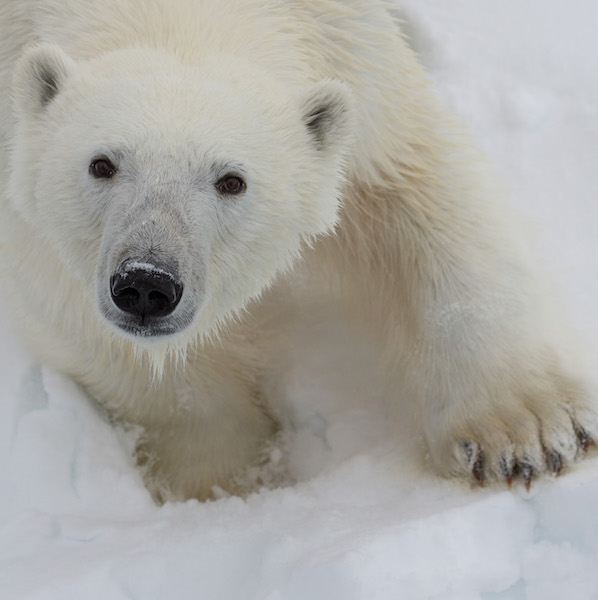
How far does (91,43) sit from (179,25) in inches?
7.9

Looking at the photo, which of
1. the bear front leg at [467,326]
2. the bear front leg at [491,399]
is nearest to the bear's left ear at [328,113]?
the bear front leg at [467,326]

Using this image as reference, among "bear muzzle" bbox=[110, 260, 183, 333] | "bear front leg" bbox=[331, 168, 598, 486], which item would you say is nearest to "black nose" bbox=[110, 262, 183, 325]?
"bear muzzle" bbox=[110, 260, 183, 333]

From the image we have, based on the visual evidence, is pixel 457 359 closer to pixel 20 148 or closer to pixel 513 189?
pixel 513 189

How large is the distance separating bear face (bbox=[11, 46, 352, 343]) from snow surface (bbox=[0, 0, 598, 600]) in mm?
505

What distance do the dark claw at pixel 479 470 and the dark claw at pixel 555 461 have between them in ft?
0.53

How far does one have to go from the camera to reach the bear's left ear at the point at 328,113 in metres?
2.12

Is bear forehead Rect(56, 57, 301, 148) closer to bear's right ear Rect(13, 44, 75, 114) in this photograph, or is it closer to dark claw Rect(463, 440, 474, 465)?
bear's right ear Rect(13, 44, 75, 114)

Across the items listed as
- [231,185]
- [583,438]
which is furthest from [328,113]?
[583,438]

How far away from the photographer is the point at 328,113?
2.14 m

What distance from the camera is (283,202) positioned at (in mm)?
2105

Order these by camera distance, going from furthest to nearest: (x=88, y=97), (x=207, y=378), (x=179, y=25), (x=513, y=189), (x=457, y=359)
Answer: (x=513, y=189) < (x=207, y=378) < (x=457, y=359) < (x=179, y=25) < (x=88, y=97)

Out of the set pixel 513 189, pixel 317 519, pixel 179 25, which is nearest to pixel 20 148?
pixel 179 25

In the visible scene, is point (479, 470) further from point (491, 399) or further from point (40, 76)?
point (40, 76)

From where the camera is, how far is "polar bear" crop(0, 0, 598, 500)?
1970mm
